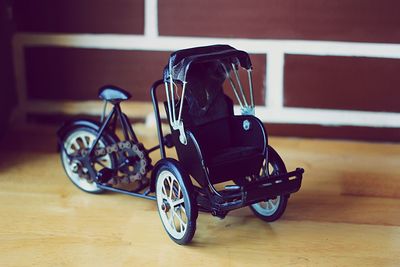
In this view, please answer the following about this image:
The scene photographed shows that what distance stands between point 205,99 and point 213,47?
0.46ft

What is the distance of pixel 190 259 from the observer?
154 centimetres

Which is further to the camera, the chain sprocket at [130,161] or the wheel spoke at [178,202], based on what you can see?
the chain sprocket at [130,161]

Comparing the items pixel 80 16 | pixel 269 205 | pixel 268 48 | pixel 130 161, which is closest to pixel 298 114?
pixel 268 48

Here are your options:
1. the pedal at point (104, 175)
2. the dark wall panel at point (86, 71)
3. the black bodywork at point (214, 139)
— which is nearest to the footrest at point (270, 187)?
the black bodywork at point (214, 139)

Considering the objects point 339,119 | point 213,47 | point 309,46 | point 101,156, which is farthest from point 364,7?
point 101,156

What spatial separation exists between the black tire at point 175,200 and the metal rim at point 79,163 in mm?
266

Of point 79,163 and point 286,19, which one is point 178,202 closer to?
point 79,163

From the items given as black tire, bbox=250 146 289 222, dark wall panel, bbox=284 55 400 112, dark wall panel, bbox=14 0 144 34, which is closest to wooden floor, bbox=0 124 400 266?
A: black tire, bbox=250 146 289 222

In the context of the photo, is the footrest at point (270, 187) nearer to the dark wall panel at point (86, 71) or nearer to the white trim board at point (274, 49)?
the white trim board at point (274, 49)

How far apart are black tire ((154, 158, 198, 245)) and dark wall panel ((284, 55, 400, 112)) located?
0.77 metres

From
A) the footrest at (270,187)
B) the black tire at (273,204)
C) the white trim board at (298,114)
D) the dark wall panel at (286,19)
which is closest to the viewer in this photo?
the footrest at (270,187)

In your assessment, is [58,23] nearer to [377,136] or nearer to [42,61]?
[42,61]

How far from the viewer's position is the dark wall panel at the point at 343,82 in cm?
218

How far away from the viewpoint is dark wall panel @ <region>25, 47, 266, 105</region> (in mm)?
2271
